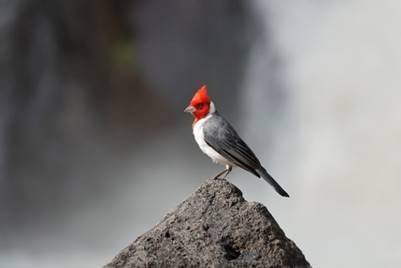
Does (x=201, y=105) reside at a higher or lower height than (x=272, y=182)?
higher

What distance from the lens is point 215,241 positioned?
4.57m

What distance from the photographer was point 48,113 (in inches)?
784

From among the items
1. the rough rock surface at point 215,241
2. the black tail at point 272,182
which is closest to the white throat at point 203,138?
the black tail at point 272,182

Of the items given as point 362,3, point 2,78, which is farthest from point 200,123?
point 2,78

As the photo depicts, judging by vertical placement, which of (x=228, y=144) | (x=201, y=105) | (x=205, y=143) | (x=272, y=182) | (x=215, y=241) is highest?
(x=201, y=105)

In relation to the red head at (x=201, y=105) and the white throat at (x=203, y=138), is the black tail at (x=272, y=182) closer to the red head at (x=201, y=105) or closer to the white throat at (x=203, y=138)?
the white throat at (x=203, y=138)

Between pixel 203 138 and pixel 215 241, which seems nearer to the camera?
pixel 215 241

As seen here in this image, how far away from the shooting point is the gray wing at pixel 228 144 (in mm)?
5695

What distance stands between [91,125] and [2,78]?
2451 mm

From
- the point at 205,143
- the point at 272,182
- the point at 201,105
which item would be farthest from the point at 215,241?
the point at 201,105

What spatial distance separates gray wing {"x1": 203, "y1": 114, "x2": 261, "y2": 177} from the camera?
18.7 ft

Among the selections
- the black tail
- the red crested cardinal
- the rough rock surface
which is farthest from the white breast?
the rough rock surface

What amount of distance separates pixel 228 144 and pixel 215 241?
1253 mm

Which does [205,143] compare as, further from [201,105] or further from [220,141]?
[201,105]
